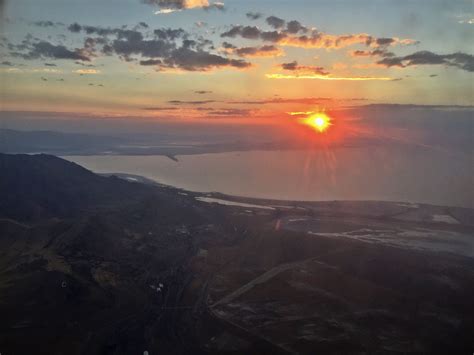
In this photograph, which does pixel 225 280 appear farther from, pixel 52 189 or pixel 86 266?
pixel 52 189

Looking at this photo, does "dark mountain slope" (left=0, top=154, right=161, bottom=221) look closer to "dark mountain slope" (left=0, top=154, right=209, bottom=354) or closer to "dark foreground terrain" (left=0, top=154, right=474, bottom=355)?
"dark mountain slope" (left=0, top=154, right=209, bottom=354)

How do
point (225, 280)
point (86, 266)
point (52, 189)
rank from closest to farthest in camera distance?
point (225, 280) < point (86, 266) < point (52, 189)

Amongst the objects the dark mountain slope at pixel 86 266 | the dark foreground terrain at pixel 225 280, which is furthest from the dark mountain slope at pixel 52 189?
the dark foreground terrain at pixel 225 280

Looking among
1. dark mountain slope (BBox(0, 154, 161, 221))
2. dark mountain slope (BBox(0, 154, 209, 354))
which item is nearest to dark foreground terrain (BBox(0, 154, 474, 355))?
dark mountain slope (BBox(0, 154, 209, 354))

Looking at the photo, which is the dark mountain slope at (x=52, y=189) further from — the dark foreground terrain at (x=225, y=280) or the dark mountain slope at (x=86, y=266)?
the dark foreground terrain at (x=225, y=280)

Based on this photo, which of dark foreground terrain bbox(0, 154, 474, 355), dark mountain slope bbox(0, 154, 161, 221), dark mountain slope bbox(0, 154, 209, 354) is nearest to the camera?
dark foreground terrain bbox(0, 154, 474, 355)

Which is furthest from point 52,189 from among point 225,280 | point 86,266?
point 225,280

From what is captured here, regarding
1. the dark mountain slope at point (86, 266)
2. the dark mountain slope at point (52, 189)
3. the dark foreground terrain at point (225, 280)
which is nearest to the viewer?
the dark foreground terrain at point (225, 280)

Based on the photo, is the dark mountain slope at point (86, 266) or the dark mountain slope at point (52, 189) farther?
the dark mountain slope at point (52, 189)
